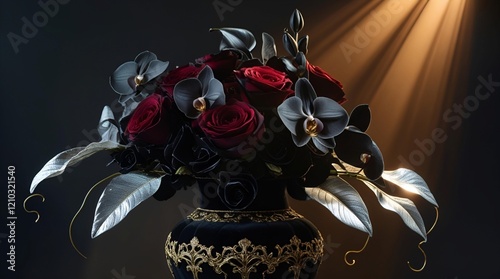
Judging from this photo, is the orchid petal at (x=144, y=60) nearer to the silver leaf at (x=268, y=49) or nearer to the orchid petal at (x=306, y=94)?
the silver leaf at (x=268, y=49)

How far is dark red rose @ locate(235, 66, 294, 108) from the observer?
680 millimetres

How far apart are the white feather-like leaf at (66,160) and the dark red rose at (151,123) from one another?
0.18ft

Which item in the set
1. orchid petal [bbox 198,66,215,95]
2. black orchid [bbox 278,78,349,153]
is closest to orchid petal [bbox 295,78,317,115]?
black orchid [bbox 278,78,349,153]

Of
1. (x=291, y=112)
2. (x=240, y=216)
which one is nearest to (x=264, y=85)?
(x=291, y=112)

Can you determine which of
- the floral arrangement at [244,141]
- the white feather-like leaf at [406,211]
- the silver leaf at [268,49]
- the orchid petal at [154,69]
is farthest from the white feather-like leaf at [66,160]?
the white feather-like leaf at [406,211]

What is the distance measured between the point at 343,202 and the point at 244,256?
5.4 inches

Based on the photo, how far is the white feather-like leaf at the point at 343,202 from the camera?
0.69 meters

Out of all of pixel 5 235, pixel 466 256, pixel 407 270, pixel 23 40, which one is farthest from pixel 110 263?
pixel 466 256

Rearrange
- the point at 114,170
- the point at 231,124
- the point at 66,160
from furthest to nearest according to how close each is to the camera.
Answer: the point at 114,170 < the point at 66,160 < the point at 231,124

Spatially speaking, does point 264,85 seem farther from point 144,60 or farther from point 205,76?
point 144,60

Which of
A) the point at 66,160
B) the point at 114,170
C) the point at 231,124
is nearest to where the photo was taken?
the point at 231,124

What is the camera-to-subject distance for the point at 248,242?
0.69 m

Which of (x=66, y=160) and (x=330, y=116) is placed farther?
(x=66, y=160)

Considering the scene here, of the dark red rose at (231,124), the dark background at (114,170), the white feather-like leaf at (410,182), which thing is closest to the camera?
the dark red rose at (231,124)
